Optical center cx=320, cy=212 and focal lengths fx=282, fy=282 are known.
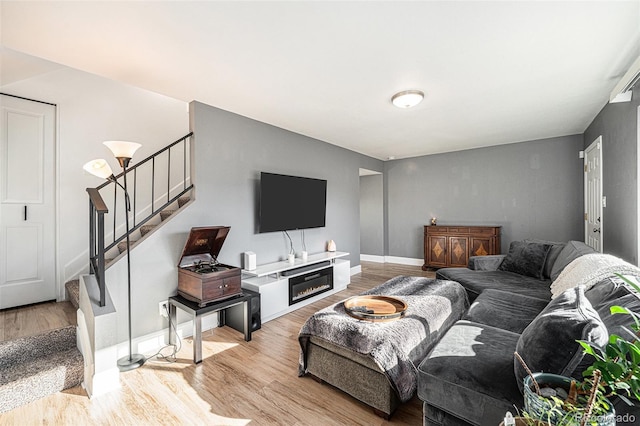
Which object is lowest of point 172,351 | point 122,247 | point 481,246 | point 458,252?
point 172,351

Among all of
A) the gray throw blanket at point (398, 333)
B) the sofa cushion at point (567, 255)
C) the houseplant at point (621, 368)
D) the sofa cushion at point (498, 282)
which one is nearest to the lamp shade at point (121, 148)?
the gray throw blanket at point (398, 333)

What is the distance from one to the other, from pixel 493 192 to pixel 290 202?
4071 mm

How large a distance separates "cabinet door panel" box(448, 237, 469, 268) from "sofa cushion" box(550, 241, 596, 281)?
83.8 inches

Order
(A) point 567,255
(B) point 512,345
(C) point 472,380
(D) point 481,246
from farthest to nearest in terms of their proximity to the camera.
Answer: (D) point 481,246 → (A) point 567,255 → (B) point 512,345 → (C) point 472,380

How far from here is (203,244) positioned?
2.92 metres

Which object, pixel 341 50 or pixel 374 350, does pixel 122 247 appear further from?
pixel 341 50

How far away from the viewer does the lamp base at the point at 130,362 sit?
231 cm

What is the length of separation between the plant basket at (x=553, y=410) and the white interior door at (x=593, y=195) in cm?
351

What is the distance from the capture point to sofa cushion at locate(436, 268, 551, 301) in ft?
9.43

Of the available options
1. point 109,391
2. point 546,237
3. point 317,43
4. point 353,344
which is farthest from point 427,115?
point 109,391

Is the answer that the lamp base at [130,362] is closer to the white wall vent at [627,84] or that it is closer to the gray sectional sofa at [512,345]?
the gray sectional sofa at [512,345]

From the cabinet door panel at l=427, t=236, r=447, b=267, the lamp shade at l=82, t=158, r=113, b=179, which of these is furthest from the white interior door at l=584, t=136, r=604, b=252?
the lamp shade at l=82, t=158, r=113, b=179

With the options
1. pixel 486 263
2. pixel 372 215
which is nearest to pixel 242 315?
pixel 486 263

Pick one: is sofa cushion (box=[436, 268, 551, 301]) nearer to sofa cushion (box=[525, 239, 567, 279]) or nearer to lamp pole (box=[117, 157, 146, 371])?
sofa cushion (box=[525, 239, 567, 279])
